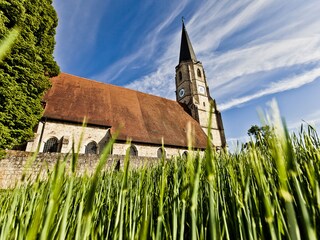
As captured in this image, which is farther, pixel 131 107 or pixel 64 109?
pixel 131 107

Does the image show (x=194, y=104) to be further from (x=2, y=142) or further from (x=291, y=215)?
(x=291, y=215)

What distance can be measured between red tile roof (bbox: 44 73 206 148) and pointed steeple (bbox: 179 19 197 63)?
13495 millimetres

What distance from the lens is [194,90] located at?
30.3 meters

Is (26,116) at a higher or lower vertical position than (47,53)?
lower

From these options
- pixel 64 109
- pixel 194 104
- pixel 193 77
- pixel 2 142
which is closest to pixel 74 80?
pixel 64 109

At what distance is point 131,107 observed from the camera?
Answer: 21.2m

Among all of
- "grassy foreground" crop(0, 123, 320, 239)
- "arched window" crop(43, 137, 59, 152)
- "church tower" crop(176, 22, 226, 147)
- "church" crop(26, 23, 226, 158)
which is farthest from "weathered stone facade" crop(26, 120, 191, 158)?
"grassy foreground" crop(0, 123, 320, 239)

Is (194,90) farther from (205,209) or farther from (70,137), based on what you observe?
(205,209)

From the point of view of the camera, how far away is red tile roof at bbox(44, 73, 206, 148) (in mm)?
16594

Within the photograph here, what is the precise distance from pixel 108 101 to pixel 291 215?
67.8 ft

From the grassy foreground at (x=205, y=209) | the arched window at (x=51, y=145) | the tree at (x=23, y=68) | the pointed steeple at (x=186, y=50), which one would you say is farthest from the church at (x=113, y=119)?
the grassy foreground at (x=205, y=209)

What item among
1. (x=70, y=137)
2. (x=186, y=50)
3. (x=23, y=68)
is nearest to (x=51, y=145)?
(x=70, y=137)

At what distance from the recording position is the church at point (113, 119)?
49.6 ft

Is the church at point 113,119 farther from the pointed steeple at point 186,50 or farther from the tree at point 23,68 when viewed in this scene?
the pointed steeple at point 186,50
